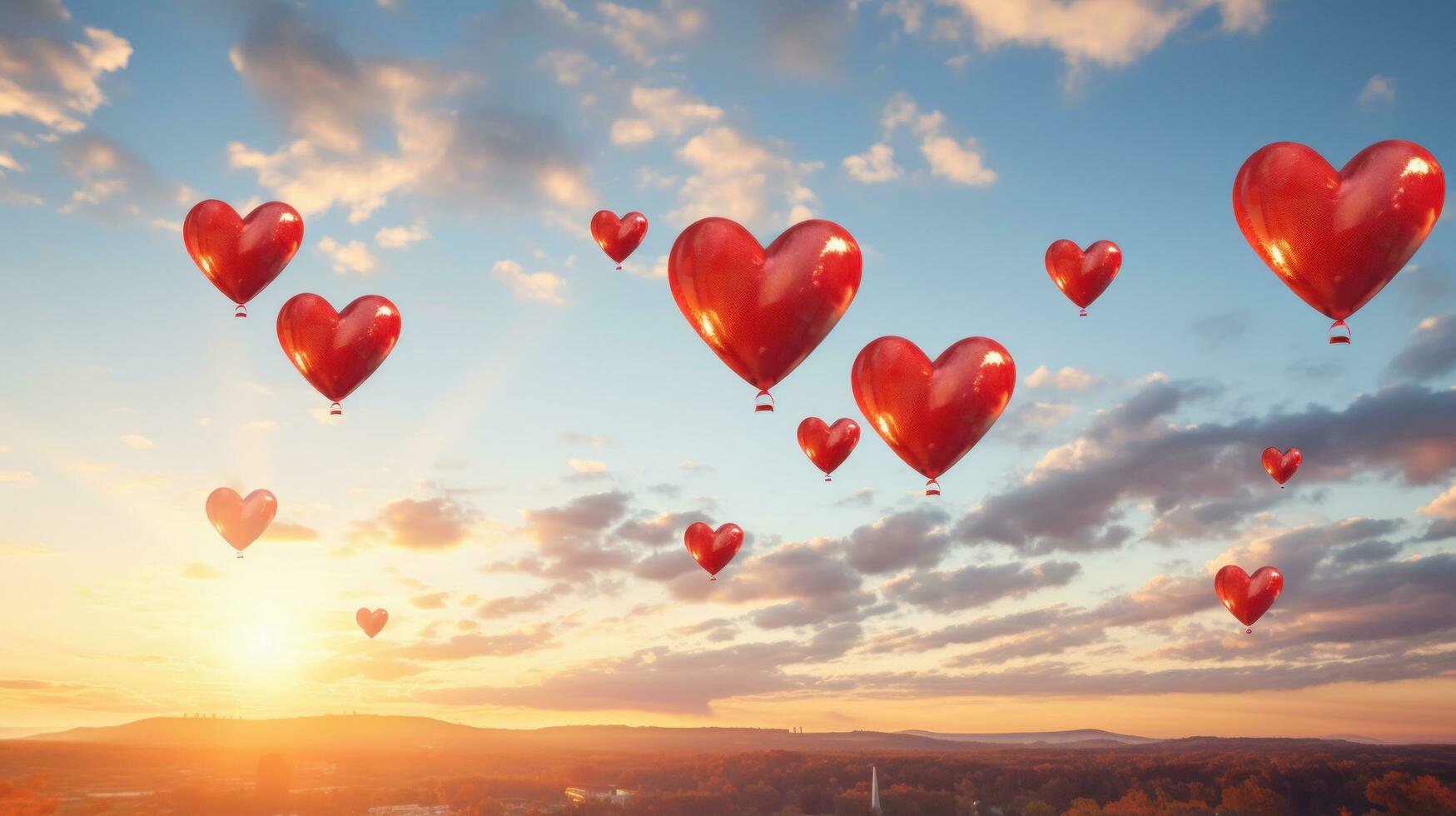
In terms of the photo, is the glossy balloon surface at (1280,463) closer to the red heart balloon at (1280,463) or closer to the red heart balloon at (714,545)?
the red heart balloon at (1280,463)

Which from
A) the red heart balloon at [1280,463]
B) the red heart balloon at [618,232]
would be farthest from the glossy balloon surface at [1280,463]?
the red heart balloon at [618,232]

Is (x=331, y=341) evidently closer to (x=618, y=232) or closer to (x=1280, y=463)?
(x=618, y=232)

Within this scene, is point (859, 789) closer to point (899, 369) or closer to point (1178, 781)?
point (1178, 781)

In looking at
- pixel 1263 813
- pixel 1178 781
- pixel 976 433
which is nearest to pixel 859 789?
pixel 1178 781

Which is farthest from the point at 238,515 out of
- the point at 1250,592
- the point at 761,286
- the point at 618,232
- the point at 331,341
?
the point at 1250,592

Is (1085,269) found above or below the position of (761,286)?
above

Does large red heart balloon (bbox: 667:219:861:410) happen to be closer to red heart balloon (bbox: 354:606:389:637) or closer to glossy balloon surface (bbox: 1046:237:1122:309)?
glossy balloon surface (bbox: 1046:237:1122:309)

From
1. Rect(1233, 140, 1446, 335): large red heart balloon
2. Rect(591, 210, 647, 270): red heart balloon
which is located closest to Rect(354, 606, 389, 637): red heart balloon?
Rect(591, 210, 647, 270): red heart balloon
